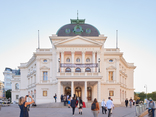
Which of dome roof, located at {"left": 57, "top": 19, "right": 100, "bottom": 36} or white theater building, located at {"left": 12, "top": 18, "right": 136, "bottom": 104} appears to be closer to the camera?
white theater building, located at {"left": 12, "top": 18, "right": 136, "bottom": 104}

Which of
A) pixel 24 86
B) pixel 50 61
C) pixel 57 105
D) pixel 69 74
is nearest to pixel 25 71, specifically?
pixel 24 86

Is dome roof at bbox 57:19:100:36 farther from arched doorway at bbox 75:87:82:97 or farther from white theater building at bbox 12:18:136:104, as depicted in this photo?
arched doorway at bbox 75:87:82:97

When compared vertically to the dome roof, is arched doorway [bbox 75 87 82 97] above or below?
below

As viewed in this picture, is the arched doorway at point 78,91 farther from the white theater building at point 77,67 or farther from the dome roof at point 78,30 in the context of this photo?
the dome roof at point 78,30

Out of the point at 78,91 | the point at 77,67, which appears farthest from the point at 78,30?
the point at 78,91

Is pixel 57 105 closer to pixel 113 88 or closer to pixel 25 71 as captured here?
pixel 113 88

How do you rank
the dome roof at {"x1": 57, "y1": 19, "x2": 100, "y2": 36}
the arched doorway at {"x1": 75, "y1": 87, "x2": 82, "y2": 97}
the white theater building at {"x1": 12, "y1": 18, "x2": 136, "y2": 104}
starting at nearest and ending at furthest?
the white theater building at {"x1": 12, "y1": 18, "x2": 136, "y2": 104}, the arched doorway at {"x1": 75, "y1": 87, "x2": 82, "y2": 97}, the dome roof at {"x1": 57, "y1": 19, "x2": 100, "y2": 36}

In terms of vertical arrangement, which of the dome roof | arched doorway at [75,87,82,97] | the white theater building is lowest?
arched doorway at [75,87,82,97]

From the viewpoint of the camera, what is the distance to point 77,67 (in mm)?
53625

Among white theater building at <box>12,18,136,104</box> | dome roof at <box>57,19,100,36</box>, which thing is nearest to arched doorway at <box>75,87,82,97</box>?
white theater building at <box>12,18,136,104</box>

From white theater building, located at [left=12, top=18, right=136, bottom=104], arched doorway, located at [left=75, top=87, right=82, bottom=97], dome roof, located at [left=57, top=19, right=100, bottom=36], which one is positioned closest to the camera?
white theater building, located at [left=12, top=18, right=136, bottom=104]

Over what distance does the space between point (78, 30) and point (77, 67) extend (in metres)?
8.83

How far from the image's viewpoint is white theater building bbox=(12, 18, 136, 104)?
51456mm

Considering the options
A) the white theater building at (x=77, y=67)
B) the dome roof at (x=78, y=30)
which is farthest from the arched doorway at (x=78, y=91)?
the dome roof at (x=78, y=30)
